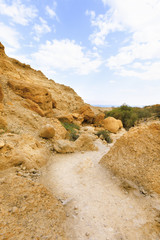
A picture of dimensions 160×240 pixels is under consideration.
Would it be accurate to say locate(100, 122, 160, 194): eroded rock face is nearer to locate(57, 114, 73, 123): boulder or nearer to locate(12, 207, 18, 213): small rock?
locate(12, 207, 18, 213): small rock

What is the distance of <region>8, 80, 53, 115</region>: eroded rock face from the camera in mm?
7918

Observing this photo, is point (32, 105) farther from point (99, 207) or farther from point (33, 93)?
point (99, 207)

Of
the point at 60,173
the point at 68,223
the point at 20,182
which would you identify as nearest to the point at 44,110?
the point at 60,173

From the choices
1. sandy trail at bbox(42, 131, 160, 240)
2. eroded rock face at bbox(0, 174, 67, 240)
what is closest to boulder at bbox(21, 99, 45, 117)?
sandy trail at bbox(42, 131, 160, 240)

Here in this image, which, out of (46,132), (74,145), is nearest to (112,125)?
(74,145)

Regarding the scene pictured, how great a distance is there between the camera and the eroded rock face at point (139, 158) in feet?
9.80

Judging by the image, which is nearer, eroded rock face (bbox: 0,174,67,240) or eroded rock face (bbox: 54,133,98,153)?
eroded rock face (bbox: 0,174,67,240)

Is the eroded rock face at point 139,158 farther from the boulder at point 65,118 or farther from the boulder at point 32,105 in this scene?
the boulder at point 65,118

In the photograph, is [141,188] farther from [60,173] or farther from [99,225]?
[60,173]

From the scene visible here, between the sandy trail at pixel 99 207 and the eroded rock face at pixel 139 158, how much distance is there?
0.35m

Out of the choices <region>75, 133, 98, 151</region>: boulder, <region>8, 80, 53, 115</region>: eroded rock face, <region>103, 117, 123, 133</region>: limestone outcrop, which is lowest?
<region>75, 133, 98, 151</region>: boulder

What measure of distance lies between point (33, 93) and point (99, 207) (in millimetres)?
7973

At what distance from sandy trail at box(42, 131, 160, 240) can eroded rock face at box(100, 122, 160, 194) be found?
1.15 feet

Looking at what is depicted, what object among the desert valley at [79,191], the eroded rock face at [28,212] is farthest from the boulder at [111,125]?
the eroded rock face at [28,212]
